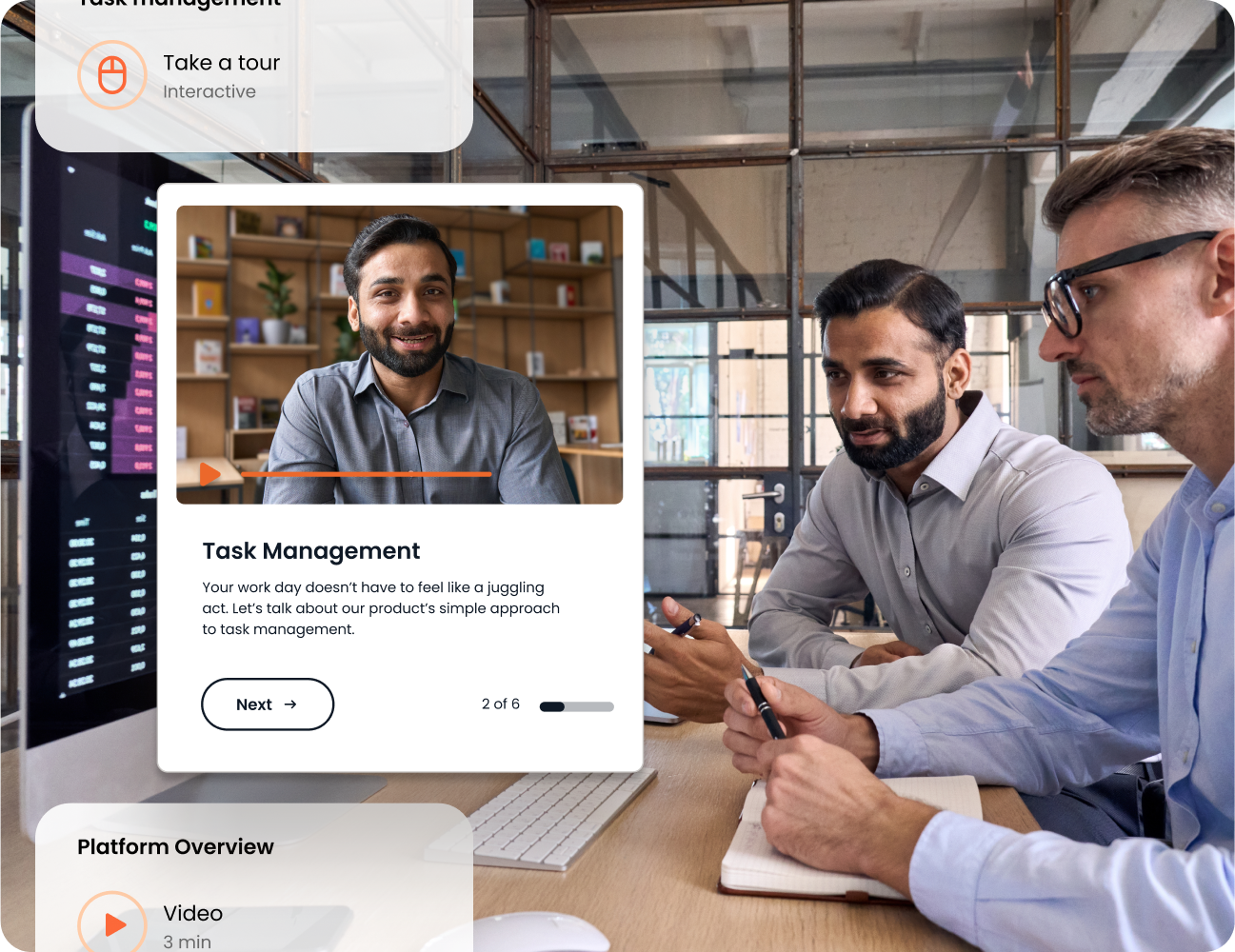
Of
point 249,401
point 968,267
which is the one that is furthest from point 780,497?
point 249,401

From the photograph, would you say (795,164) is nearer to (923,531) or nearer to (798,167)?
(798,167)

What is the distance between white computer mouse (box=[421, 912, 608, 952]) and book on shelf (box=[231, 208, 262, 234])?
203 inches

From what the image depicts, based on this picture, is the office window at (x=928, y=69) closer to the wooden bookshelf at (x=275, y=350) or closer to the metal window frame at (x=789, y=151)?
the metal window frame at (x=789, y=151)

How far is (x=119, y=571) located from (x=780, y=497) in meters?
3.56

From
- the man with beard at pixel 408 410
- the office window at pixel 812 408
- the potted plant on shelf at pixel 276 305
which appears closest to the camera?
the man with beard at pixel 408 410

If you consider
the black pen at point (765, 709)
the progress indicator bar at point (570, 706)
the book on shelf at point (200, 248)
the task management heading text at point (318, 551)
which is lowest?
the black pen at point (765, 709)

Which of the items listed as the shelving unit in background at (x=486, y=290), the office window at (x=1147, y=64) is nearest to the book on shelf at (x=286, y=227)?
the shelving unit in background at (x=486, y=290)

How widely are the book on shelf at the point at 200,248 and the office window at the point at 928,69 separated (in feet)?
10.9

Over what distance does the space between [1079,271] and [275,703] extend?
91cm

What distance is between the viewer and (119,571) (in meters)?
0.70

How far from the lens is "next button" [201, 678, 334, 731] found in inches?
25.7

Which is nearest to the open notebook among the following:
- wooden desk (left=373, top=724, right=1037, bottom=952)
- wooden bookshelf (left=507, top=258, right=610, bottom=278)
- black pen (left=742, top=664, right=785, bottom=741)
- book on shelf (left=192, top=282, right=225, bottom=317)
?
wooden desk (left=373, top=724, right=1037, bottom=952)

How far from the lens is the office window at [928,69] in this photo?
155 inches

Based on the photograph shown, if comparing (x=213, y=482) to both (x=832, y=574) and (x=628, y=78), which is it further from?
(x=628, y=78)
